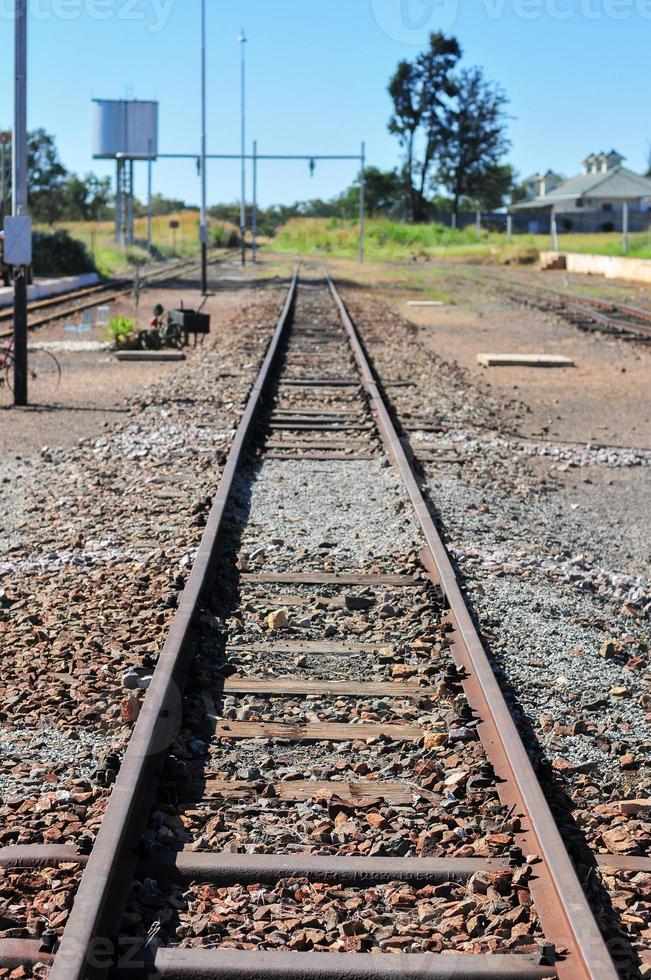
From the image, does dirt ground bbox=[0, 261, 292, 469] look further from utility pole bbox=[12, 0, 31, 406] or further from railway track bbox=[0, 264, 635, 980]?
railway track bbox=[0, 264, 635, 980]

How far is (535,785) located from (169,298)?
33.8m

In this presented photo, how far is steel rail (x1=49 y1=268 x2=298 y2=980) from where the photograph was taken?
3.42 m

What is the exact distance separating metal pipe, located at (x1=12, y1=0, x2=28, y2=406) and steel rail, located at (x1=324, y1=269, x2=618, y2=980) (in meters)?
8.21

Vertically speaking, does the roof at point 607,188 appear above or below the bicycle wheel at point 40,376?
above

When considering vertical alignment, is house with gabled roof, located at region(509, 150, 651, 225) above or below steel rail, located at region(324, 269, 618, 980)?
above

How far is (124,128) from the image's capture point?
264 feet

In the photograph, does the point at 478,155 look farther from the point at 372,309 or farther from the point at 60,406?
the point at 60,406

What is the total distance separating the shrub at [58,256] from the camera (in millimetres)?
49969

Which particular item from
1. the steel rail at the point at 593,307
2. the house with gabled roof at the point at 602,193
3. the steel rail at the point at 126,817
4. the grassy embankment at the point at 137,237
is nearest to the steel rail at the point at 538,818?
the steel rail at the point at 126,817

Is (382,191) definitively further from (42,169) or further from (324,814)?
(324,814)

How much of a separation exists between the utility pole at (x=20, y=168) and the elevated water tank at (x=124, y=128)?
67.7m

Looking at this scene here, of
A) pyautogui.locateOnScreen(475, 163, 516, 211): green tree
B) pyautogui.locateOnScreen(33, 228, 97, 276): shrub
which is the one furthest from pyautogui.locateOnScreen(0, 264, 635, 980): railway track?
pyautogui.locateOnScreen(475, 163, 516, 211): green tree

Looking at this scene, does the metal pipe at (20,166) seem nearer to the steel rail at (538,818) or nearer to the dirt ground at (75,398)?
the dirt ground at (75,398)

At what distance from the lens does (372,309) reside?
33062 mm
